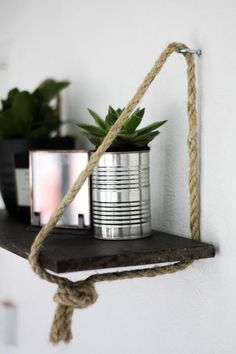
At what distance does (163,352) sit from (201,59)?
0.41m

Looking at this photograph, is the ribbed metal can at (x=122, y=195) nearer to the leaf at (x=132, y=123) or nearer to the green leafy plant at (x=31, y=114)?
the leaf at (x=132, y=123)

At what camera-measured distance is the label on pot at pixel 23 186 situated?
0.91 m

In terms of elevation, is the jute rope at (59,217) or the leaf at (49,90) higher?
the leaf at (49,90)

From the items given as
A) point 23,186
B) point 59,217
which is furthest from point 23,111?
point 59,217

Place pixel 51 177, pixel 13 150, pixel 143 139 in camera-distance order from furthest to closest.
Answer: pixel 13 150 → pixel 51 177 → pixel 143 139

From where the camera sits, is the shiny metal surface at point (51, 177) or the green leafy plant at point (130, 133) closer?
the green leafy plant at point (130, 133)

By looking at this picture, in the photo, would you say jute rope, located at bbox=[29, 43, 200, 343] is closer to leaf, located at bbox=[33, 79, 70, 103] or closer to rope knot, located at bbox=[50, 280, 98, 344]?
rope knot, located at bbox=[50, 280, 98, 344]

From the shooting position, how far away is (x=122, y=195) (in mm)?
695

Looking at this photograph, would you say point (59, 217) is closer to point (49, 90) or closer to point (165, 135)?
point (165, 135)

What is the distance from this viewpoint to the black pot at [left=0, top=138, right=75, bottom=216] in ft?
3.06

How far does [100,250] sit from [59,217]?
0.06 metres

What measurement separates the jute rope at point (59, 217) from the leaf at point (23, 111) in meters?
0.35

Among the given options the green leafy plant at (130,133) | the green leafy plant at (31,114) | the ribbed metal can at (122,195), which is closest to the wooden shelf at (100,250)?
the ribbed metal can at (122,195)

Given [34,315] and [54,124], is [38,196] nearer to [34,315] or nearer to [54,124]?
[54,124]
